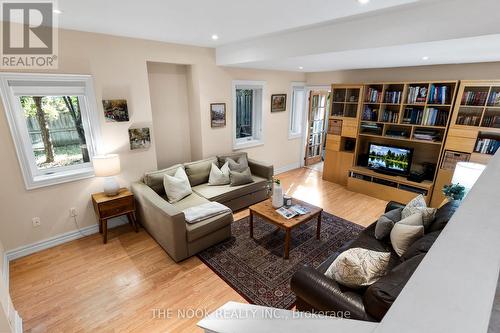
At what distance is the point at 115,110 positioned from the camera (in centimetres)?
319

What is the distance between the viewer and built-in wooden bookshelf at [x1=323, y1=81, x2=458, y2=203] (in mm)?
3816

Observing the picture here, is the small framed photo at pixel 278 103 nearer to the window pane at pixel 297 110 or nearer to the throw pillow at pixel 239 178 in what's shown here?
→ the window pane at pixel 297 110

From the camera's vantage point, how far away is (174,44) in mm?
3572

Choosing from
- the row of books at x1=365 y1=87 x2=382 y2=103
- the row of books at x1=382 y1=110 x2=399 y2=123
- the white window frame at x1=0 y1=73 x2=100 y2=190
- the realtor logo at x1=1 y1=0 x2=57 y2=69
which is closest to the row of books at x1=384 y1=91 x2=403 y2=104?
the row of books at x1=365 y1=87 x2=382 y2=103

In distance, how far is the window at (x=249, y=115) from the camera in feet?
16.1

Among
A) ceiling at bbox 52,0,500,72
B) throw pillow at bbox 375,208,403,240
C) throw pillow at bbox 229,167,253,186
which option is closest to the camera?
ceiling at bbox 52,0,500,72

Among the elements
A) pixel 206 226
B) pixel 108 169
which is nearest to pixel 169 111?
pixel 108 169

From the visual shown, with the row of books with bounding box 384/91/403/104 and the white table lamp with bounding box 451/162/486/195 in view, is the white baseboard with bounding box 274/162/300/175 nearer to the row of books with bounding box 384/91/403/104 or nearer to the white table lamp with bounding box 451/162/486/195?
the row of books with bounding box 384/91/403/104

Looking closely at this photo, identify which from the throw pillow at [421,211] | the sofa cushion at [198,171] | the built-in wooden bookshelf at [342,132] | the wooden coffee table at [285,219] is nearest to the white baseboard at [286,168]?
the built-in wooden bookshelf at [342,132]

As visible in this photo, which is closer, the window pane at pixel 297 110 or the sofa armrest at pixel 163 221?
the sofa armrest at pixel 163 221

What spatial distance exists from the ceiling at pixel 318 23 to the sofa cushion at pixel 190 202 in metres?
2.16

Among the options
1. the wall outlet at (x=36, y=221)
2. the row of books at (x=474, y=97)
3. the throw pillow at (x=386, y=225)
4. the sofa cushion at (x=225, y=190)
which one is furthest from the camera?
the sofa cushion at (x=225, y=190)

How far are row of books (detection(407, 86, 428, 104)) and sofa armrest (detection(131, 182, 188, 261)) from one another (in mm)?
4027

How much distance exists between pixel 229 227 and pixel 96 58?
8.80ft
